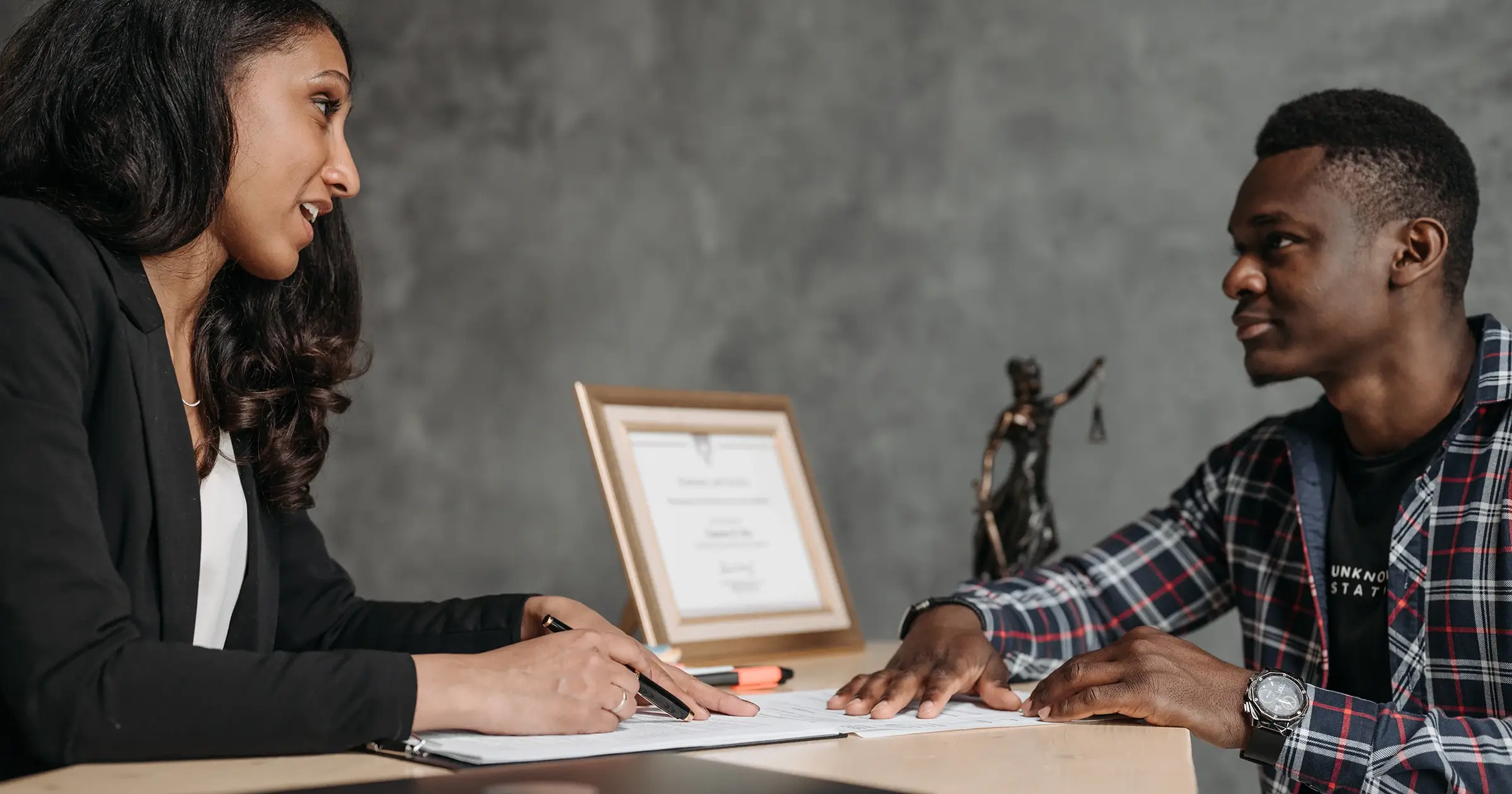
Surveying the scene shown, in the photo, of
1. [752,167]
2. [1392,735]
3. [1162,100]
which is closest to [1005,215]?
[1162,100]

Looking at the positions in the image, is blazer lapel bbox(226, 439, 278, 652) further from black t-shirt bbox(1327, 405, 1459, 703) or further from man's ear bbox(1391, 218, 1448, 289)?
man's ear bbox(1391, 218, 1448, 289)

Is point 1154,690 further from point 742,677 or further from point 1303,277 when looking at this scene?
point 1303,277

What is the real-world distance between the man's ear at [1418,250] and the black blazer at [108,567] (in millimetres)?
1197

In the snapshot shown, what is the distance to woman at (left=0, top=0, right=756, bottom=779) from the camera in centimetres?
84

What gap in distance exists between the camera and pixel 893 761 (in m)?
0.89

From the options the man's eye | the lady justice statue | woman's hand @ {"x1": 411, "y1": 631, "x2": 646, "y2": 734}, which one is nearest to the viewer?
woman's hand @ {"x1": 411, "y1": 631, "x2": 646, "y2": 734}

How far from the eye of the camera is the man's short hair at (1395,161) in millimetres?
1521

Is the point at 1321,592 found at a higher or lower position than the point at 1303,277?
lower

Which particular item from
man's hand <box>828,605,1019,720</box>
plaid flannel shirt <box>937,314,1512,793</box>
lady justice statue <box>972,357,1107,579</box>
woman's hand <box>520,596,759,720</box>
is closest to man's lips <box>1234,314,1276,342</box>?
plaid flannel shirt <box>937,314,1512,793</box>

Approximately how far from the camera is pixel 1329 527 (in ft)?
4.96

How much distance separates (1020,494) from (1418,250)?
2.12 feet

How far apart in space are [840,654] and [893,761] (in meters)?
0.81

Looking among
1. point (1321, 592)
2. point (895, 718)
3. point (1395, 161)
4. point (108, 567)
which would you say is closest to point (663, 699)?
point (895, 718)

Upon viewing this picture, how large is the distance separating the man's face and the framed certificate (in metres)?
0.61
